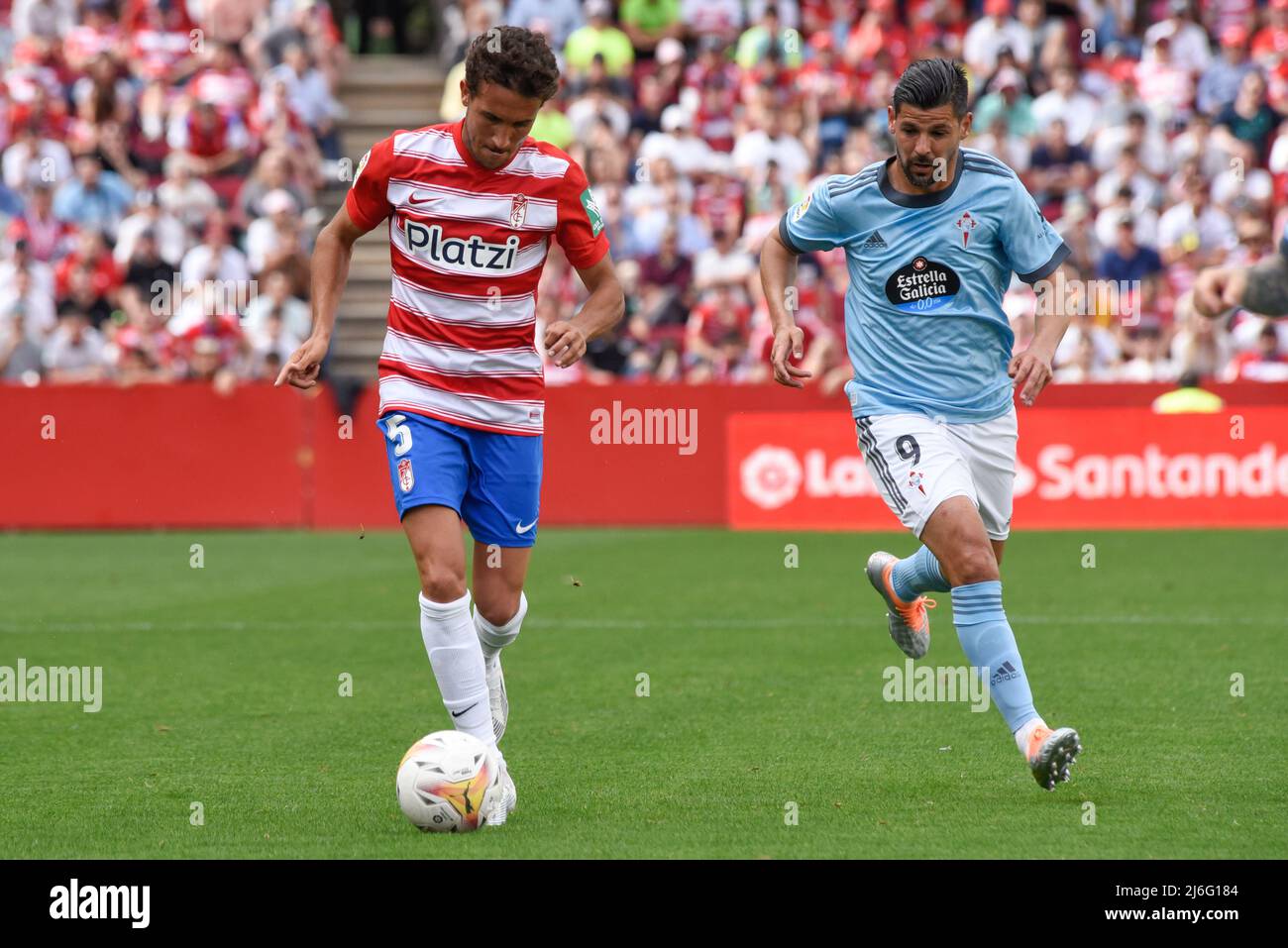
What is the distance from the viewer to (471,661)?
6.46 meters

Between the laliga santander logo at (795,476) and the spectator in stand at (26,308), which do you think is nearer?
the laliga santander logo at (795,476)

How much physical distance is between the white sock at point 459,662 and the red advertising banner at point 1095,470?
10.5 metres

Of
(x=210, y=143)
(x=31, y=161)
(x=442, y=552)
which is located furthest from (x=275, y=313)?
(x=442, y=552)

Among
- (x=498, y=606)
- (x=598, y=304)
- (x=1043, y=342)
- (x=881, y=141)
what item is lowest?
(x=498, y=606)

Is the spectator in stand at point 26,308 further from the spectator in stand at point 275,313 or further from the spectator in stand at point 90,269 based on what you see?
the spectator in stand at point 275,313

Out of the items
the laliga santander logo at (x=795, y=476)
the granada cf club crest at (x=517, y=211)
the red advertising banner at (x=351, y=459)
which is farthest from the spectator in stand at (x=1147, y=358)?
the granada cf club crest at (x=517, y=211)

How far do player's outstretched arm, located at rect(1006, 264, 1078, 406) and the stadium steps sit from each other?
14315 millimetres

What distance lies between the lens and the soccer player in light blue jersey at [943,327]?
22.3 ft

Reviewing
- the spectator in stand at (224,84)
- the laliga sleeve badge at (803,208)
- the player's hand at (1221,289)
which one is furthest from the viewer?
the spectator in stand at (224,84)

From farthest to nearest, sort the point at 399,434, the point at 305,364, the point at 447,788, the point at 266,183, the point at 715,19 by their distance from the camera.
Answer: the point at 715,19 → the point at 266,183 → the point at 399,434 → the point at 305,364 → the point at 447,788

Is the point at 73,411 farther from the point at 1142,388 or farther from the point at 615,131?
the point at 1142,388

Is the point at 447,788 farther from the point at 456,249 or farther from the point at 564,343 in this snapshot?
the point at 456,249

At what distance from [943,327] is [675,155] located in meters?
14.2

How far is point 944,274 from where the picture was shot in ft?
23.3
